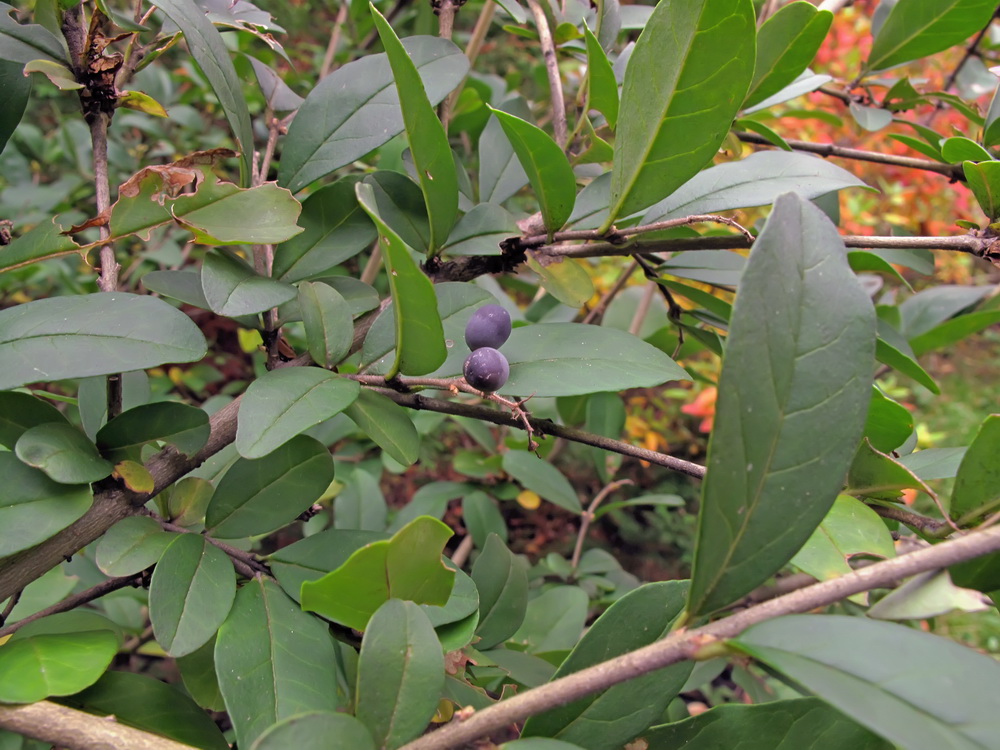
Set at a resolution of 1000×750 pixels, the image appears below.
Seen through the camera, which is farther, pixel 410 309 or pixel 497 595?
pixel 497 595

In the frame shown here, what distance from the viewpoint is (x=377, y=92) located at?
0.59m

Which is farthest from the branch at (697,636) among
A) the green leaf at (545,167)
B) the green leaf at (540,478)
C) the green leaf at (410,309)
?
the green leaf at (540,478)

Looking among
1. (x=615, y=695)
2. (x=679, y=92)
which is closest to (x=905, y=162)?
(x=679, y=92)

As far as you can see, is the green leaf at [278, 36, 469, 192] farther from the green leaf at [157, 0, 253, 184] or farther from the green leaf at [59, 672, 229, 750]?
the green leaf at [59, 672, 229, 750]

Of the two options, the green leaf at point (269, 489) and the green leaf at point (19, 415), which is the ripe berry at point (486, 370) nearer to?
the green leaf at point (269, 489)

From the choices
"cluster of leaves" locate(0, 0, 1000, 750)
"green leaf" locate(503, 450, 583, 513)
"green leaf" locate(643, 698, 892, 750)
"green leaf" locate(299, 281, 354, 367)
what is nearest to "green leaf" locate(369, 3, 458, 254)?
"cluster of leaves" locate(0, 0, 1000, 750)

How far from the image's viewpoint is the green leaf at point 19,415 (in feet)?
1.55

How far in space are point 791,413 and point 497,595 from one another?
0.43 metres

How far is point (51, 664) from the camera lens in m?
0.43

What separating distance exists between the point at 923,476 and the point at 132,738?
61 cm

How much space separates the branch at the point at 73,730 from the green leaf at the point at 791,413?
0.33 metres

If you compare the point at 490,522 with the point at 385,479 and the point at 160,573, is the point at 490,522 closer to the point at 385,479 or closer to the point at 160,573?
the point at 160,573

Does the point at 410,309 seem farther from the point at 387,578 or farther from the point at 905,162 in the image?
the point at 905,162

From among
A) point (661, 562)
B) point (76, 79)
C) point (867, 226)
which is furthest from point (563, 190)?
point (867, 226)
